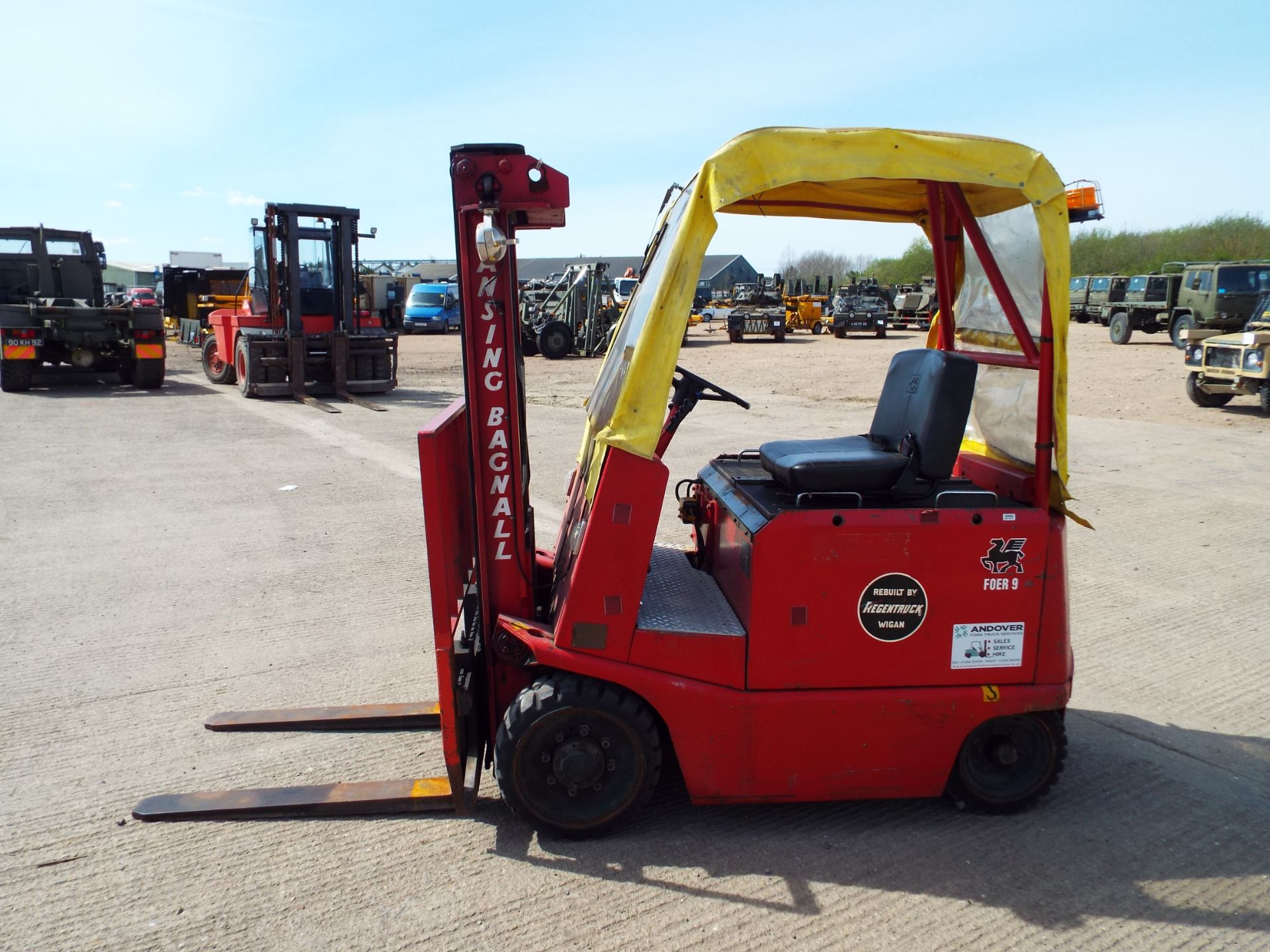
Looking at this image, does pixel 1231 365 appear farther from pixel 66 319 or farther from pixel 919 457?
pixel 66 319

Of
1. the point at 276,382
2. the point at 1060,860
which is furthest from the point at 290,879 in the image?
the point at 276,382

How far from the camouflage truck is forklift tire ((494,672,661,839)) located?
14215 mm

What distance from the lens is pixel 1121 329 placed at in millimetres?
28594

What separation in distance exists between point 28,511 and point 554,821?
22.2 feet

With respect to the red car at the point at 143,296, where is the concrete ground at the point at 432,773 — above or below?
below

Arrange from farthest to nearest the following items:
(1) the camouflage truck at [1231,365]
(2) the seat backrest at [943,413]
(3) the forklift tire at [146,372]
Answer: (3) the forklift tire at [146,372] < (1) the camouflage truck at [1231,365] < (2) the seat backrest at [943,413]

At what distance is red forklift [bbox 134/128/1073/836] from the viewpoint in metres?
3.06

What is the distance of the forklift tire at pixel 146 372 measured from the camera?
17.6 m

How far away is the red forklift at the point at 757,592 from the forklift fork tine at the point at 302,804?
0.4 inches

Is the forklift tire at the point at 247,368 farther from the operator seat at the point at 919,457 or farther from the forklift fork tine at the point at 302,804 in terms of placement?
the operator seat at the point at 919,457

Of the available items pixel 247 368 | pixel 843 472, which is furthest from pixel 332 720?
pixel 247 368

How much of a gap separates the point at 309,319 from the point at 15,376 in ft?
17.3

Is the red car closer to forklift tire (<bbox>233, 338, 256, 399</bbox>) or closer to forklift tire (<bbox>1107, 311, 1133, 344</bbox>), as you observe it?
forklift tire (<bbox>233, 338, 256, 399</bbox>)

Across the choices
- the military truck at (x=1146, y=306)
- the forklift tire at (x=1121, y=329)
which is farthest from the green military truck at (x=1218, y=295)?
the military truck at (x=1146, y=306)
